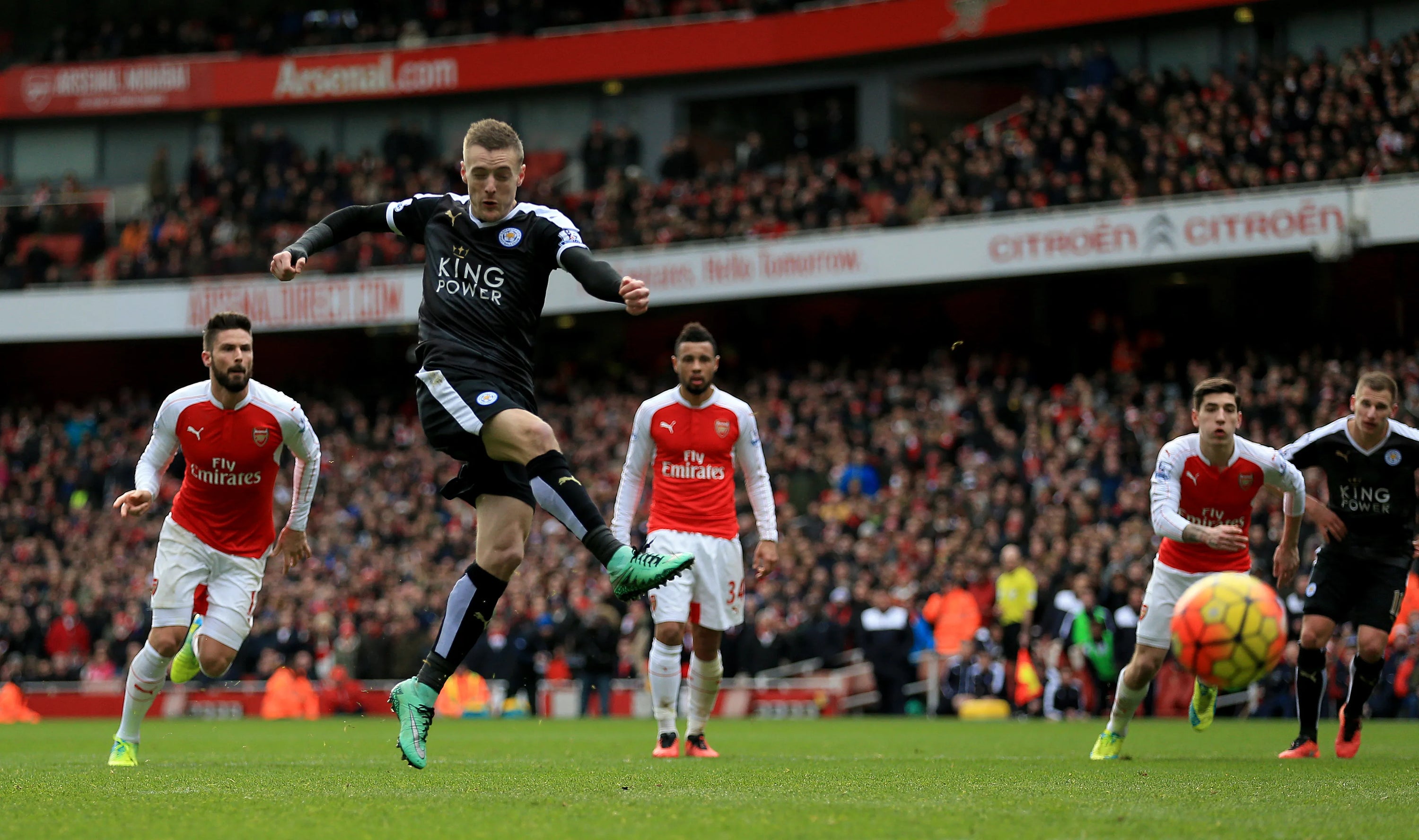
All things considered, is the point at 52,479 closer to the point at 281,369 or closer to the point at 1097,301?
the point at 281,369

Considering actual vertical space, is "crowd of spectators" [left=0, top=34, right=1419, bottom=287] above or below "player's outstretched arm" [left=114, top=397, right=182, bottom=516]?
above

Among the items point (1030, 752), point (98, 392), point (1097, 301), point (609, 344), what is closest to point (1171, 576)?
point (1030, 752)

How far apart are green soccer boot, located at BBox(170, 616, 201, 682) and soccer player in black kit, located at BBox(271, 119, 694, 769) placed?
2.74 m

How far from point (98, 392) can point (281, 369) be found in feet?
16.2

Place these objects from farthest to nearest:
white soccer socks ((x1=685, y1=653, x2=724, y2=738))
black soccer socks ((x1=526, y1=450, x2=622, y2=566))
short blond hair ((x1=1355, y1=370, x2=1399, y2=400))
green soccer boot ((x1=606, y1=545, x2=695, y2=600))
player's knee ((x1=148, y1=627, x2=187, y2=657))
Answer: white soccer socks ((x1=685, y1=653, x2=724, y2=738))
short blond hair ((x1=1355, y1=370, x2=1399, y2=400))
player's knee ((x1=148, y1=627, x2=187, y2=657))
black soccer socks ((x1=526, y1=450, x2=622, y2=566))
green soccer boot ((x1=606, y1=545, x2=695, y2=600))

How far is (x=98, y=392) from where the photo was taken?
4050cm

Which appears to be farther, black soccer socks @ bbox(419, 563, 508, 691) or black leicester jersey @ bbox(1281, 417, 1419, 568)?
black leicester jersey @ bbox(1281, 417, 1419, 568)

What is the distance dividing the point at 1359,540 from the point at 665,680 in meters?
4.83

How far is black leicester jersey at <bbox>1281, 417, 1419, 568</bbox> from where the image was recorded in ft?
35.1

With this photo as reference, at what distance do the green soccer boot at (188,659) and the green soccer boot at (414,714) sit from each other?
8.90 ft

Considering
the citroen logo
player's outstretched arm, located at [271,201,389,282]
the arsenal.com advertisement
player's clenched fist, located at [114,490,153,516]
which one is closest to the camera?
player's outstretched arm, located at [271,201,389,282]

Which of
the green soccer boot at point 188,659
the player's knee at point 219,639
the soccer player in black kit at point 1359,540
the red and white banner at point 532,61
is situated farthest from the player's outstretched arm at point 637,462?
the red and white banner at point 532,61

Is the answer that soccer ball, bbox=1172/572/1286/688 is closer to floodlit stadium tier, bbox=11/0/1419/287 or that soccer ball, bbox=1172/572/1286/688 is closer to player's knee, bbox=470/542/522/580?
player's knee, bbox=470/542/522/580

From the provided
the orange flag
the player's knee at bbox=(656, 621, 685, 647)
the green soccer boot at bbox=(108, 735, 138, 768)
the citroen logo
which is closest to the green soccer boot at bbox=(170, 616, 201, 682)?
the green soccer boot at bbox=(108, 735, 138, 768)
